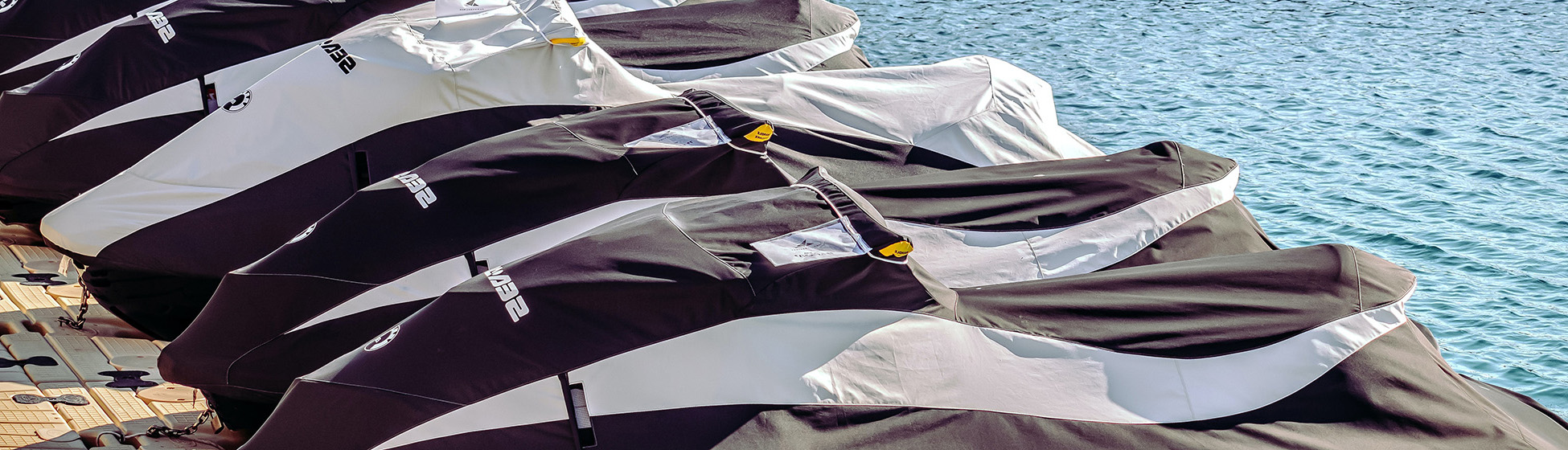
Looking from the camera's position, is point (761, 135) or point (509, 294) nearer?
point (509, 294)

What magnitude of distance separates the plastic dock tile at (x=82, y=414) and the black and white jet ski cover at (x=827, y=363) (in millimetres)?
880

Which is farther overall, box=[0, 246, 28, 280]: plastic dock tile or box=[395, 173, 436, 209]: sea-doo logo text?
box=[0, 246, 28, 280]: plastic dock tile

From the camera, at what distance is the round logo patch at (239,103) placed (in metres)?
4.12

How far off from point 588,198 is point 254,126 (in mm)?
1268

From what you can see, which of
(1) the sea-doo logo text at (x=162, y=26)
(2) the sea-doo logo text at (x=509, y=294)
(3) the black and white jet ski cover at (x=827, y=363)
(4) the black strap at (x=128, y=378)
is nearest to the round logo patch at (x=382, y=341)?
(3) the black and white jet ski cover at (x=827, y=363)

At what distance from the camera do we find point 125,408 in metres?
3.44

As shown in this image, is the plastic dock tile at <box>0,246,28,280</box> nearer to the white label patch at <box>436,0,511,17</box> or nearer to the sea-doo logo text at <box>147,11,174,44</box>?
the sea-doo logo text at <box>147,11,174,44</box>

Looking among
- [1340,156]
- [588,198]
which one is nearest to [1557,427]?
[588,198]

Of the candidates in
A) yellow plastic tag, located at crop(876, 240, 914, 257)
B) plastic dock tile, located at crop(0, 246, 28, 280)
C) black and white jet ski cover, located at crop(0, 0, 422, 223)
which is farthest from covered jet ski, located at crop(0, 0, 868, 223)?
yellow plastic tag, located at crop(876, 240, 914, 257)

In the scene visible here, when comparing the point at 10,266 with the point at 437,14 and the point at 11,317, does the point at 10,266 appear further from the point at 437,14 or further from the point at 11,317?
the point at 437,14

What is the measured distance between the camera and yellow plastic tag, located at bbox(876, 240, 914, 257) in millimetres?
2686

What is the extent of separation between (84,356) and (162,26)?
1420 mm

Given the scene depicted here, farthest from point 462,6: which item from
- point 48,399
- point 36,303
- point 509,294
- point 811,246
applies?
point 811,246

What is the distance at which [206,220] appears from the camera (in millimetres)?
3920
